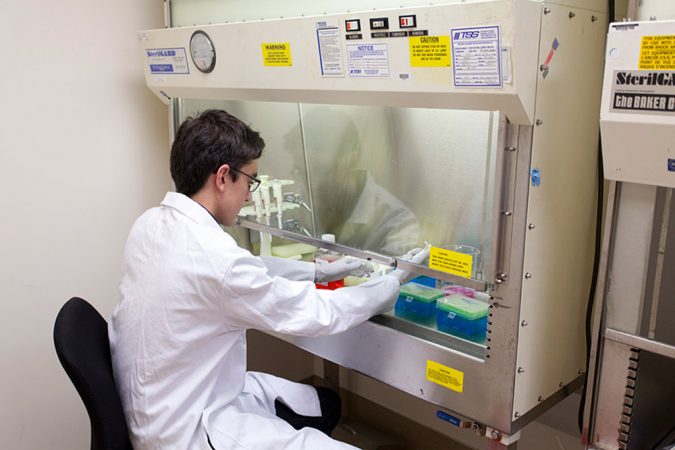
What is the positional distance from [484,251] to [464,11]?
0.57 metres

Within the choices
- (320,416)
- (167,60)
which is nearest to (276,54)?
(167,60)

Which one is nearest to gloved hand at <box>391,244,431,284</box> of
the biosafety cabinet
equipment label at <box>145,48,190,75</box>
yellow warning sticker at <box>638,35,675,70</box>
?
the biosafety cabinet

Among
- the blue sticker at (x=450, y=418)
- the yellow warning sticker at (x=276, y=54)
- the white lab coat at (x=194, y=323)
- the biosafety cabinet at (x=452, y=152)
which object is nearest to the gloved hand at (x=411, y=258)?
the biosafety cabinet at (x=452, y=152)

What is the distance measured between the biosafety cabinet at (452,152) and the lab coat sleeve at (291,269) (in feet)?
0.28

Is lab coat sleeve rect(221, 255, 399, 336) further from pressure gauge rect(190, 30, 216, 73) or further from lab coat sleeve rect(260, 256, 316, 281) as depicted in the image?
pressure gauge rect(190, 30, 216, 73)

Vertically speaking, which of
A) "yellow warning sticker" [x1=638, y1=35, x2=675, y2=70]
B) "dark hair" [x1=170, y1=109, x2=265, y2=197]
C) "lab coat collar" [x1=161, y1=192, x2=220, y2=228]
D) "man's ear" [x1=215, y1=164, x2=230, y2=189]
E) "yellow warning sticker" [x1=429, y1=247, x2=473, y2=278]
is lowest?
"yellow warning sticker" [x1=429, y1=247, x2=473, y2=278]

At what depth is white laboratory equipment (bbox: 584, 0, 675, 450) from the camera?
952 millimetres

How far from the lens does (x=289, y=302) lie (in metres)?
1.42

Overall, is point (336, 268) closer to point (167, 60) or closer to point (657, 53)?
point (167, 60)

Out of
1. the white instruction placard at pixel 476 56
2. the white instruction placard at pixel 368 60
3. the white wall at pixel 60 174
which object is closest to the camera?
the white instruction placard at pixel 476 56

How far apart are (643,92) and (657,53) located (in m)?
0.06

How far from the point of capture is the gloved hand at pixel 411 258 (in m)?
1.56

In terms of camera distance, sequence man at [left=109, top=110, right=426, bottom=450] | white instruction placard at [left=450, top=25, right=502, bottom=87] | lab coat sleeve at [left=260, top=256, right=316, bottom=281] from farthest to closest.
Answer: lab coat sleeve at [left=260, top=256, right=316, bottom=281]
man at [left=109, top=110, right=426, bottom=450]
white instruction placard at [left=450, top=25, right=502, bottom=87]

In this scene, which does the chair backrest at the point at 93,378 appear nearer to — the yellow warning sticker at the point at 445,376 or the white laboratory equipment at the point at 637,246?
the yellow warning sticker at the point at 445,376
